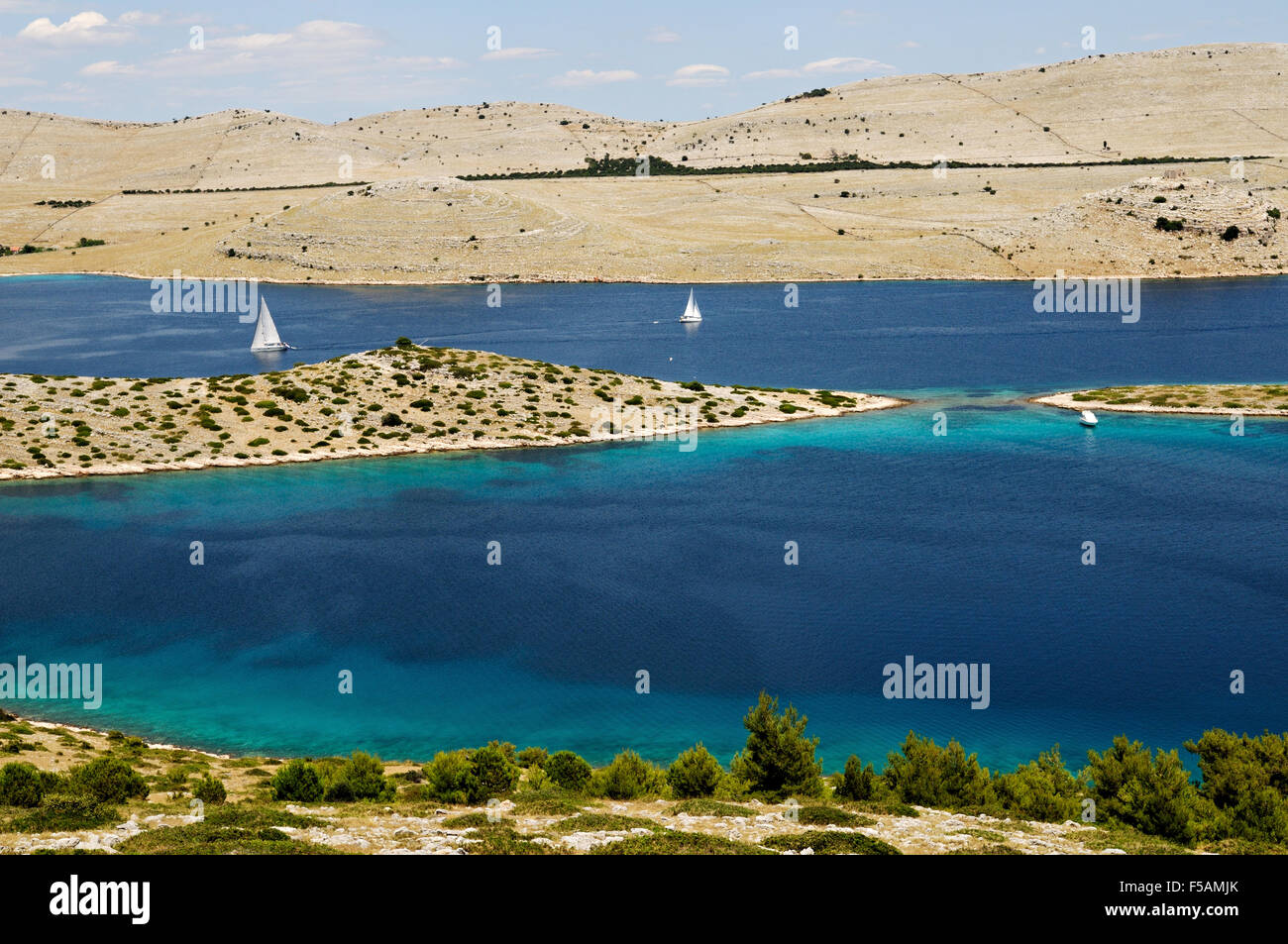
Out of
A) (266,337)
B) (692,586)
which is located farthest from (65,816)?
(266,337)

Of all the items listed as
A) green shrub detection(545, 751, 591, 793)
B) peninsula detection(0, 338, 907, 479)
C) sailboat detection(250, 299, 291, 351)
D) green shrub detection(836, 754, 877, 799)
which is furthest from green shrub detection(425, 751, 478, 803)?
sailboat detection(250, 299, 291, 351)

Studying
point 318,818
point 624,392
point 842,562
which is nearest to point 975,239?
point 624,392

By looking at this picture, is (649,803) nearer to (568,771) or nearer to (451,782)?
(568,771)

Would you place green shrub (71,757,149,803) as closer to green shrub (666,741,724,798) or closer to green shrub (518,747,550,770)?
green shrub (518,747,550,770)

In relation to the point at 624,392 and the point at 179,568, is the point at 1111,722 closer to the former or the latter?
the point at 179,568

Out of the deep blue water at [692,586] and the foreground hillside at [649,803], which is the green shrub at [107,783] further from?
the deep blue water at [692,586]

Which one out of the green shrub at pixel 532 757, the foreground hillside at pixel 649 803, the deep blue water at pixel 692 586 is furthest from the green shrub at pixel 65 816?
the deep blue water at pixel 692 586
